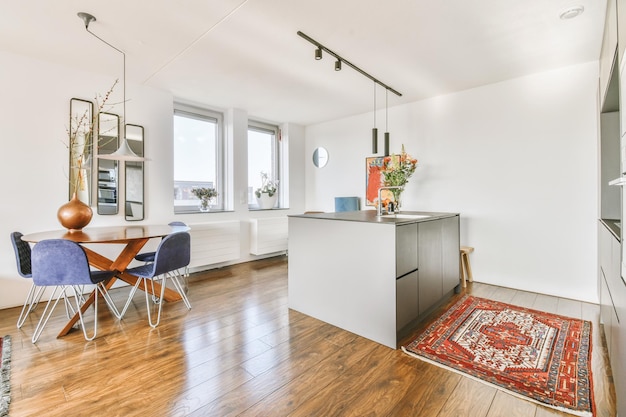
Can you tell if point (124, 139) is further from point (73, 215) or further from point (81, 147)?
point (73, 215)

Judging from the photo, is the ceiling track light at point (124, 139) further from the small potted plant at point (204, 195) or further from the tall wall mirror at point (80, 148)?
the small potted plant at point (204, 195)

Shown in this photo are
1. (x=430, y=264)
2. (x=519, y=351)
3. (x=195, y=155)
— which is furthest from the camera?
(x=195, y=155)

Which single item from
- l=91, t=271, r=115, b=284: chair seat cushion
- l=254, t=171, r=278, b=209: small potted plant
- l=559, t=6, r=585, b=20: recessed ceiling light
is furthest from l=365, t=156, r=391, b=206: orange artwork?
l=91, t=271, r=115, b=284: chair seat cushion

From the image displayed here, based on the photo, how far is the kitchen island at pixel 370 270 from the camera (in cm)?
226

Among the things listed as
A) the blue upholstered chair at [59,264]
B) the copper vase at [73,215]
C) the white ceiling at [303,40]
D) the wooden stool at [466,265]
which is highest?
the white ceiling at [303,40]

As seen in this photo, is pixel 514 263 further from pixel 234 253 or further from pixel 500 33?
pixel 234 253

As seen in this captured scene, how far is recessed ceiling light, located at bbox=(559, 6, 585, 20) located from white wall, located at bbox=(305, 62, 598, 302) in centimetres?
115

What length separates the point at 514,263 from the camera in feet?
12.0

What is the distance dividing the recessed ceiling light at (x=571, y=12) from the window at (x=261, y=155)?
4.39 meters

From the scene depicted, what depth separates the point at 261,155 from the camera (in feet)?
18.5

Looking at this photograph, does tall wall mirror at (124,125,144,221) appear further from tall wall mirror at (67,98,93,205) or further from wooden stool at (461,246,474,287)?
wooden stool at (461,246,474,287)

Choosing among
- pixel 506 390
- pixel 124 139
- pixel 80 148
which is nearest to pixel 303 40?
pixel 124 139

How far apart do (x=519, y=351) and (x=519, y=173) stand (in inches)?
88.8

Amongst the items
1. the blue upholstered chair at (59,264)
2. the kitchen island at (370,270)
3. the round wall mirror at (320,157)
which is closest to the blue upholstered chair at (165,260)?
the blue upholstered chair at (59,264)
